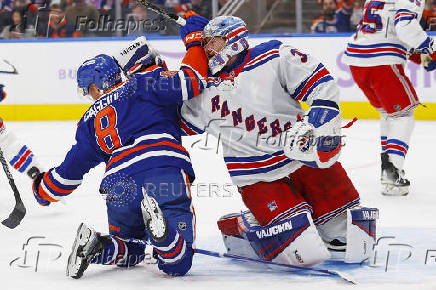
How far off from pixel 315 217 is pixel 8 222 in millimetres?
1670

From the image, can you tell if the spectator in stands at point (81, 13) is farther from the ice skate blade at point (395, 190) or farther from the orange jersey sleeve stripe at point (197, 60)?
the orange jersey sleeve stripe at point (197, 60)

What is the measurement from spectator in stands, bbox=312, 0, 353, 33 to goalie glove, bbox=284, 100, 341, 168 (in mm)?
4959

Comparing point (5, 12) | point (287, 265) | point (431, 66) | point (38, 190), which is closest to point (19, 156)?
point (38, 190)

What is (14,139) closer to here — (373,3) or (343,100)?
(373,3)

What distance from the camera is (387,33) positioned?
5.11 metres

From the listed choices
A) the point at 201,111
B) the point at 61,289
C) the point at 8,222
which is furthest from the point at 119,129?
the point at 8,222

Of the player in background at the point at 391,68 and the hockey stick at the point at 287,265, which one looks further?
the player in background at the point at 391,68

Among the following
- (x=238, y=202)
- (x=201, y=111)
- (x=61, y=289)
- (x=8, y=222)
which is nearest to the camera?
(x=61, y=289)

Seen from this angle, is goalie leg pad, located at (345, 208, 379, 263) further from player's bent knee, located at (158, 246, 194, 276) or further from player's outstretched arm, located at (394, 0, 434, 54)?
player's outstretched arm, located at (394, 0, 434, 54)

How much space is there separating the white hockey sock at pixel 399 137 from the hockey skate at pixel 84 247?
2286 millimetres

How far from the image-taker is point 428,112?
7684mm

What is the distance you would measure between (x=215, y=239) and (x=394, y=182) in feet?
4.59

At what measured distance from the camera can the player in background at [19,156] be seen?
4.61 m

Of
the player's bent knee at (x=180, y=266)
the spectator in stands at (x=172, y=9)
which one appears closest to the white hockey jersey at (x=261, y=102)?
the player's bent knee at (x=180, y=266)
